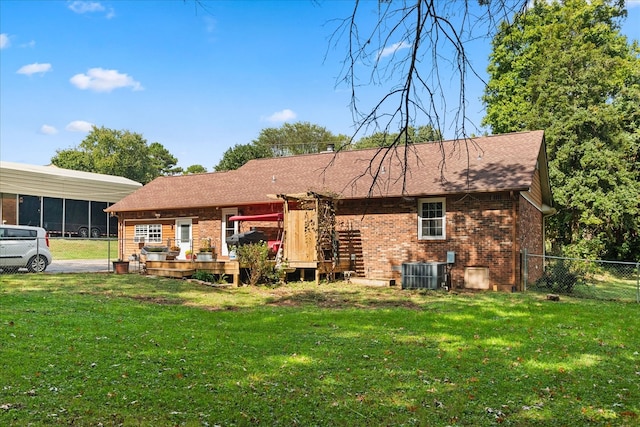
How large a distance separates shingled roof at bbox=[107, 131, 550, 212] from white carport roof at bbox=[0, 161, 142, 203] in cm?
1081

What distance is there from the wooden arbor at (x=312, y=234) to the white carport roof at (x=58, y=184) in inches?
834

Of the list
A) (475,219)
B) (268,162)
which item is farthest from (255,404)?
(268,162)

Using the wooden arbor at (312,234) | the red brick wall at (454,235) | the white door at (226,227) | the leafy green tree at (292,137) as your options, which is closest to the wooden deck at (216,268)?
the wooden arbor at (312,234)

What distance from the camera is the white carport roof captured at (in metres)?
29.0

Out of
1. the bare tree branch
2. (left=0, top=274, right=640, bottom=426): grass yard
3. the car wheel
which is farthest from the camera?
the car wheel

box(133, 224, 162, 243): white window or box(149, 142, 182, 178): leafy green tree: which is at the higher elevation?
box(149, 142, 182, 178): leafy green tree

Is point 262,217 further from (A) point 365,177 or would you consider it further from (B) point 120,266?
(B) point 120,266

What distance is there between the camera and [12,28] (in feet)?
14.0

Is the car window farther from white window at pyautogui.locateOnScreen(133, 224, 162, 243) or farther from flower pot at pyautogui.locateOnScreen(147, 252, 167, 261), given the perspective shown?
white window at pyautogui.locateOnScreen(133, 224, 162, 243)

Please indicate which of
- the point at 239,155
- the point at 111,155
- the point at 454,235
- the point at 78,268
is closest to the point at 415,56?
the point at 454,235

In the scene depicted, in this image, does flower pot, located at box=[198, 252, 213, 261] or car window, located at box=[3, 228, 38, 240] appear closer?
car window, located at box=[3, 228, 38, 240]

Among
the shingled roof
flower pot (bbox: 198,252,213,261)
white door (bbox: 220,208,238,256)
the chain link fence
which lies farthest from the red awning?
the chain link fence

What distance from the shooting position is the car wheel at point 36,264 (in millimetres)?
15953

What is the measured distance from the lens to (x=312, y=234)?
15.3 m
